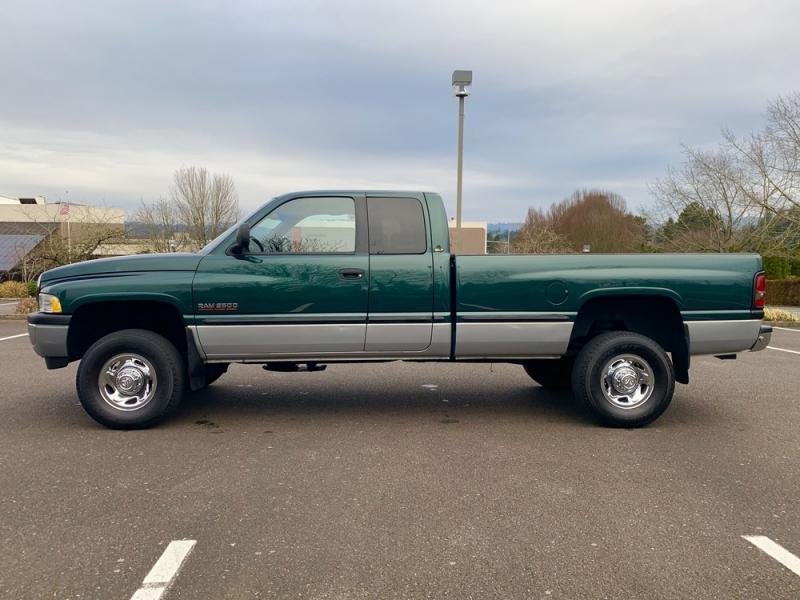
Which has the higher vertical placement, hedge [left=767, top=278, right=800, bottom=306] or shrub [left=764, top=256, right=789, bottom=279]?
shrub [left=764, top=256, right=789, bottom=279]

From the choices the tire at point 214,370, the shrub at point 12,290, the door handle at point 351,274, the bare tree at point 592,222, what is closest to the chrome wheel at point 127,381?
the tire at point 214,370

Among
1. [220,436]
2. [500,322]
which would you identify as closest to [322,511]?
[220,436]

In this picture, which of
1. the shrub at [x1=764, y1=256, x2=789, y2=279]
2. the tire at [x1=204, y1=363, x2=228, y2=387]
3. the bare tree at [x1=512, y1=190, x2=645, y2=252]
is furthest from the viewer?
the bare tree at [x1=512, y1=190, x2=645, y2=252]

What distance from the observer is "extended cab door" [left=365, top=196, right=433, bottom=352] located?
17.3 feet

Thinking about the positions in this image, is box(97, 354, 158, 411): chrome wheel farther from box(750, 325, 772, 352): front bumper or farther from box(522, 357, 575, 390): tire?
box(750, 325, 772, 352): front bumper

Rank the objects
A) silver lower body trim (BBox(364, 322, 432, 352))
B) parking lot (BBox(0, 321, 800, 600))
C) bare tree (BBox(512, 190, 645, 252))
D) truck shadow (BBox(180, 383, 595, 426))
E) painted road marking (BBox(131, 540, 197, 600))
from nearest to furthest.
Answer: painted road marking (BBox(131, 540, 197, 600)) → parking lot (BBox(0, 321, 800, 600)) → silver lower body trim (BBox(364, 322, 432, 352)) → truck shadow (BBox(180, 383, 595, 426)) → bare tree (BBox(512, 190, 645, 252))

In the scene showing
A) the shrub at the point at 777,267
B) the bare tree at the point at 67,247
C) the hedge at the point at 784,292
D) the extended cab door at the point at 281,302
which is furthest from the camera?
the shrub at the point at 777,267

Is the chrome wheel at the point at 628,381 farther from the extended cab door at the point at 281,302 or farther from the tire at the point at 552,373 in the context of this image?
the extended cab door at the point at 281,302

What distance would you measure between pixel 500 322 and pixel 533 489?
1.65m

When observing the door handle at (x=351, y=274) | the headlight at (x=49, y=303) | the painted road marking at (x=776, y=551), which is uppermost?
the door handle at (x=351, y=274)

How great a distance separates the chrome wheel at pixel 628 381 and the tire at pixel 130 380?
367 cm

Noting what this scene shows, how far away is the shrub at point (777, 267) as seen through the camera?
2650cm

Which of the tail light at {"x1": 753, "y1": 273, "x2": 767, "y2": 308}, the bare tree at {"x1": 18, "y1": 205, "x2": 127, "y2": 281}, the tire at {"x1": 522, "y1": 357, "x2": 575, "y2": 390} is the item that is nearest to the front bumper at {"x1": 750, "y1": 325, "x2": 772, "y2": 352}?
the tail light at {"x1": 753, "y1": 273, "x2": 767, "y2": 308}

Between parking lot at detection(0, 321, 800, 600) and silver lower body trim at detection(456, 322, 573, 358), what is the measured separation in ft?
2.22
